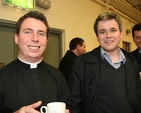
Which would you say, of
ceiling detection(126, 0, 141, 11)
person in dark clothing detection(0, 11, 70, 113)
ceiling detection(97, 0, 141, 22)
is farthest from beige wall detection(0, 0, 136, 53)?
ceiling detection(126, 0, 141, 11)

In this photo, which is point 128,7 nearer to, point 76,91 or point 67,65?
point 67,65

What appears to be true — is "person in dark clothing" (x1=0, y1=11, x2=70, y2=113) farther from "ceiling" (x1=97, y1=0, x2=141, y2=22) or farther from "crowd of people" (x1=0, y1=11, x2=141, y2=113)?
"ceiling" (x1=97, y1=0, x2=141, y2=22)

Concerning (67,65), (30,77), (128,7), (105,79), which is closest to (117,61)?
(105,79)

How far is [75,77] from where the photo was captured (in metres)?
1.56

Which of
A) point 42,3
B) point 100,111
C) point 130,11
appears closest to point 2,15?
point 42,3

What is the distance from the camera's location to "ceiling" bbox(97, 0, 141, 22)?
16.5 ft

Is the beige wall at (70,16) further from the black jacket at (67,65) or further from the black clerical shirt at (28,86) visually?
the black clerical shirt at (28,86)

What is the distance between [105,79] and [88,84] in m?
0.16

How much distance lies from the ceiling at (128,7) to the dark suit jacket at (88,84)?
3.55 metres

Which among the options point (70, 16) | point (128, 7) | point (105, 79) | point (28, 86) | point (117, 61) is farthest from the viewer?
point (128, 7)

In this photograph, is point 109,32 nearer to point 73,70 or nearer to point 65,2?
point 73,70

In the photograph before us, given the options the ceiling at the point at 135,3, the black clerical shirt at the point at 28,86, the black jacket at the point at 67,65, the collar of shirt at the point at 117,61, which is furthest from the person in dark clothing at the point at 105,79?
the ceiling at the point at 135,3

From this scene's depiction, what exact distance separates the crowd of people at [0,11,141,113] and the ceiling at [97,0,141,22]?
3456 mm

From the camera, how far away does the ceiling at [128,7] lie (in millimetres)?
5022
